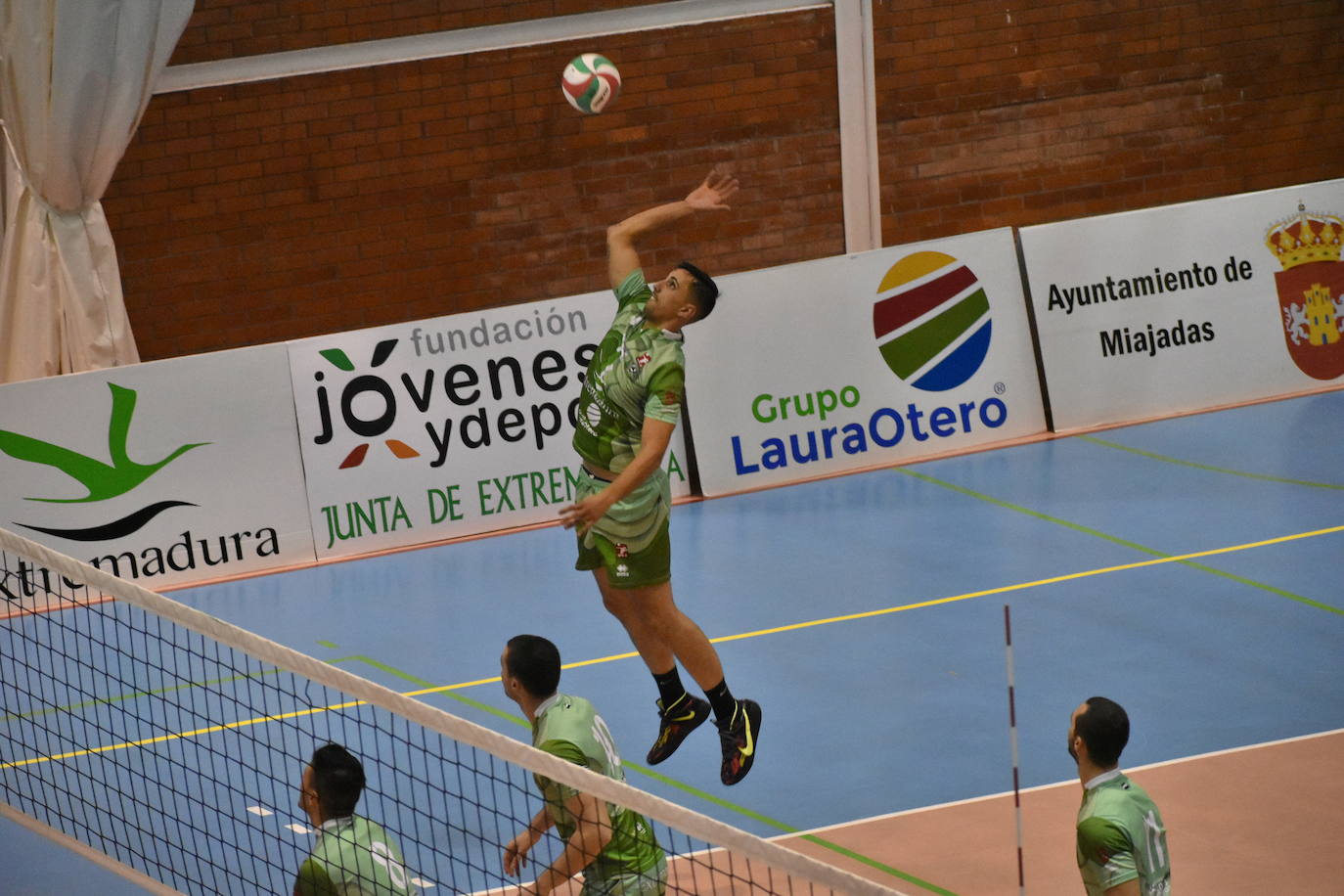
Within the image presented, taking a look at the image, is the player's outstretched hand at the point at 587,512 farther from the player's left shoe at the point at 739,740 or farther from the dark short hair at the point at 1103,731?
the dark short hair at the point at 1103,731

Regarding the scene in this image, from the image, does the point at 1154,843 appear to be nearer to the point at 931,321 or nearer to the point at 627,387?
the point at 627,387

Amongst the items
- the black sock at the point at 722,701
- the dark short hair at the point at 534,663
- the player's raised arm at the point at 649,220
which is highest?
the player's raised arm at the point at 649,220

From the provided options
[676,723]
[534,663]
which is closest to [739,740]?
[676,723]

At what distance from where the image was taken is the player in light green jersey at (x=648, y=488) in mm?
6973

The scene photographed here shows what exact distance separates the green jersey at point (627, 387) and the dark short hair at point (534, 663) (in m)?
1.39

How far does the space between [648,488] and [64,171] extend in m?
7.24

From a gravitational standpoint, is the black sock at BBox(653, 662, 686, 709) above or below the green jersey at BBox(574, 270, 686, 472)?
below

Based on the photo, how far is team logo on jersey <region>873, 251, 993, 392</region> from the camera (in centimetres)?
1320

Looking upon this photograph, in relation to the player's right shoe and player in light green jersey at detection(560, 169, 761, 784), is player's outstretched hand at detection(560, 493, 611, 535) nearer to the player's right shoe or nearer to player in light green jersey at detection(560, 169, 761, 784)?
player in light green jersey at detection(560, 169, 761, 784)

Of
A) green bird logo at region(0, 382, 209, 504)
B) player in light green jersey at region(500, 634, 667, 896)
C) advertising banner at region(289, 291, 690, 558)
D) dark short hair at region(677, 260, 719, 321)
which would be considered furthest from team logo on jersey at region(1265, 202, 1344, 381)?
player in light green jersey at region(500, 634, 667, 896)

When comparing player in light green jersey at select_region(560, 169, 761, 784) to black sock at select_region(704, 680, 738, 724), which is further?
black sock at select_region(704, 680, 738, 724)

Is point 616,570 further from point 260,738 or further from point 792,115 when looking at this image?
point 792,115

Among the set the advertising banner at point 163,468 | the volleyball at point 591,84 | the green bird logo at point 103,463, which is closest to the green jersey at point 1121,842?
the volleyball at point 591,84

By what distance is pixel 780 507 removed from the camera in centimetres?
1250
